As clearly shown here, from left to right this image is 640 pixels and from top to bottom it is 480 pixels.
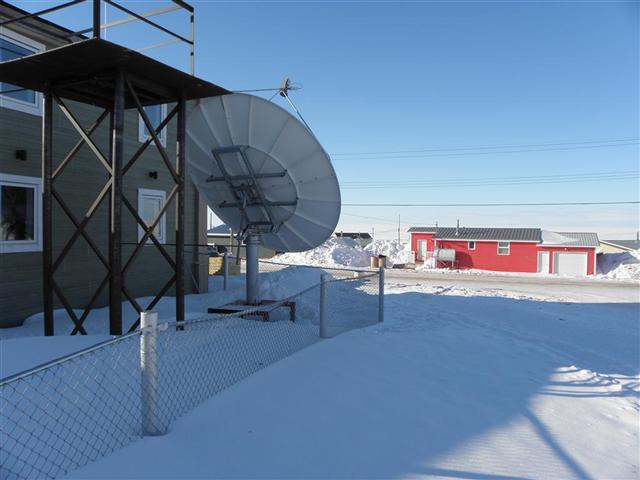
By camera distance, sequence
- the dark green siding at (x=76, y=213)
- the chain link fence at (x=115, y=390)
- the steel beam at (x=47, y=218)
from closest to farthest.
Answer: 1. the chain link fence at (x=115, y=390)
2. the steel beam at (x=47, y=218)
3. the dark green siding at (x=76, y=213)

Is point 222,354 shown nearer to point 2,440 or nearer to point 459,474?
point 2,440

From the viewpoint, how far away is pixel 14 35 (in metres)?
8.17

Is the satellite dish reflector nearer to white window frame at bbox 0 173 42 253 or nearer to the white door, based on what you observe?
white window frame at bbox 0 173 42 253

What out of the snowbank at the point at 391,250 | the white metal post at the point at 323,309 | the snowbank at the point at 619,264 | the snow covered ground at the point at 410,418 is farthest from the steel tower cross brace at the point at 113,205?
the snowbank at the point at 391,250

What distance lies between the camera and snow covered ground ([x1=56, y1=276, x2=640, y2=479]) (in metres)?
3.14

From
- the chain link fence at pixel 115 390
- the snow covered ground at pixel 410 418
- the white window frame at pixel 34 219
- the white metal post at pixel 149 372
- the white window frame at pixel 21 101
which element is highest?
the white window frame at pixel 21 101

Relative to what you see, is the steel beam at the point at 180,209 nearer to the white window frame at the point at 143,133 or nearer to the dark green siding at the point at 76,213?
the dark green siding at the point at 76,213

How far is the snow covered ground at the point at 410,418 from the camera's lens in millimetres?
3141

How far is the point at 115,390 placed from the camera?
4.02 m

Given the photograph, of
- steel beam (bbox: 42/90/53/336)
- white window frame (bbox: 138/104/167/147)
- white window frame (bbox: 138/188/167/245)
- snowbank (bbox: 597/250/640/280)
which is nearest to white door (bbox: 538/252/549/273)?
snowbank (bbox: 597/250/640/280)

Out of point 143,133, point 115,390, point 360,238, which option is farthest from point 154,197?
point 360,238

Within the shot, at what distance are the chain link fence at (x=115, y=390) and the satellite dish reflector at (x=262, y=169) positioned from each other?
296 cm

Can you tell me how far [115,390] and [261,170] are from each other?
534 cm

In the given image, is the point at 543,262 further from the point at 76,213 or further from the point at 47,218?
the point at 47,218
